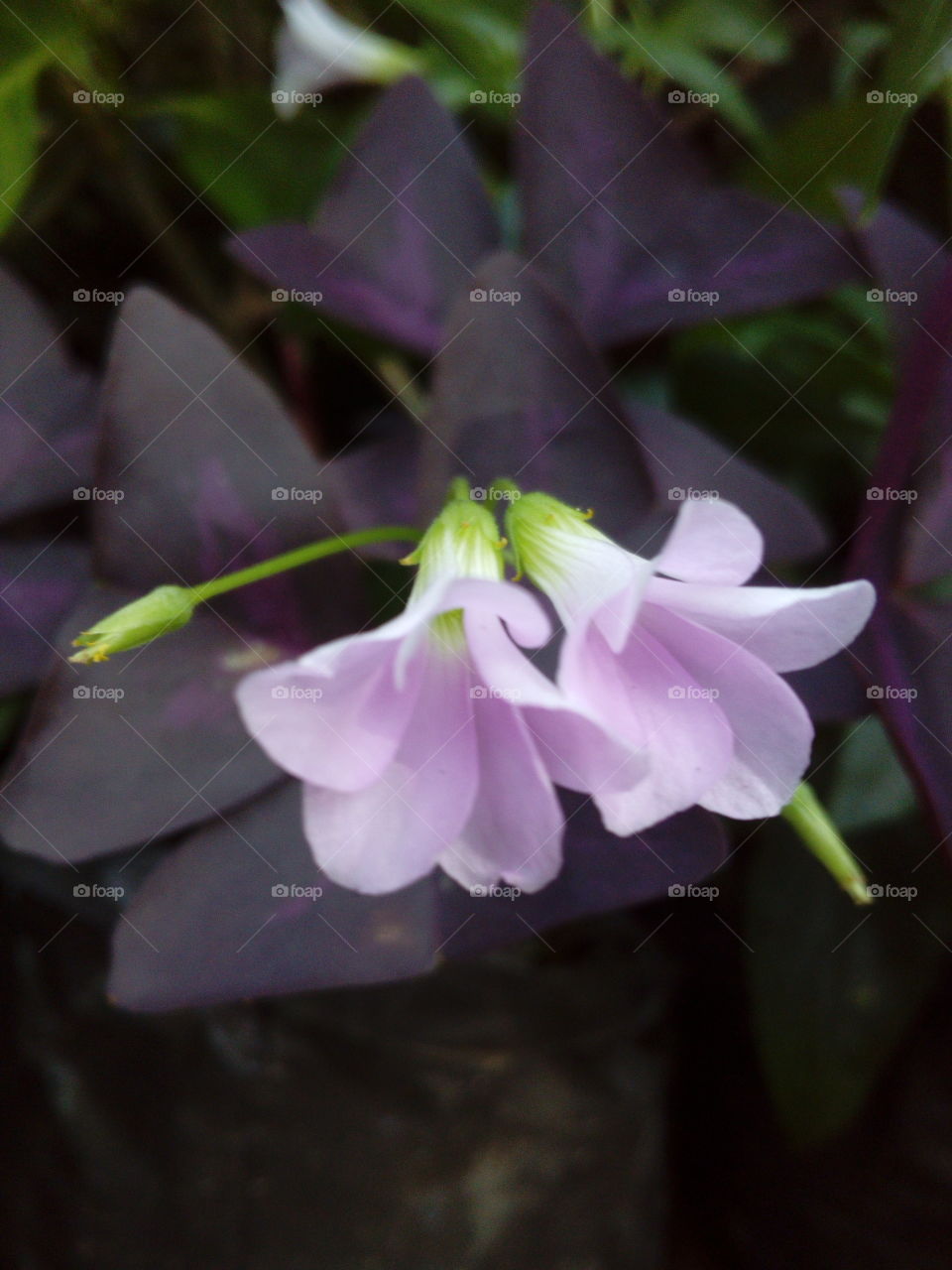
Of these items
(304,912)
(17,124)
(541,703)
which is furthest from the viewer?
(17,124)

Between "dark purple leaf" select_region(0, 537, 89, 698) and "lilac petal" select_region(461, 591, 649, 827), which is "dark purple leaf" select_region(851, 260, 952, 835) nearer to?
"lilac petal" select_region(461, 591, 649, 827)

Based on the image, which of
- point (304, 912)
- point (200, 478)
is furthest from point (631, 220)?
point (304, 912)

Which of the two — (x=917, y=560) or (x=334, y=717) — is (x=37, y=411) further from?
(x=917, y=560)

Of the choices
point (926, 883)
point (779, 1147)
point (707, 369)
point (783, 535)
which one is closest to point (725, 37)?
point (707, 369)

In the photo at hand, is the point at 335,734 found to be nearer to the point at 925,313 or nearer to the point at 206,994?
the point at 206,994

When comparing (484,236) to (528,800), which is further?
(484,236)

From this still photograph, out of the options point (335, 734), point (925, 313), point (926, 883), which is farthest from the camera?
point (926, 883)

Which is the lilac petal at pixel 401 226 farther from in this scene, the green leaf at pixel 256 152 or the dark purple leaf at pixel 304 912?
the dark purple leaf at pixel 304 912

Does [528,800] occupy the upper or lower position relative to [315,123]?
lower
